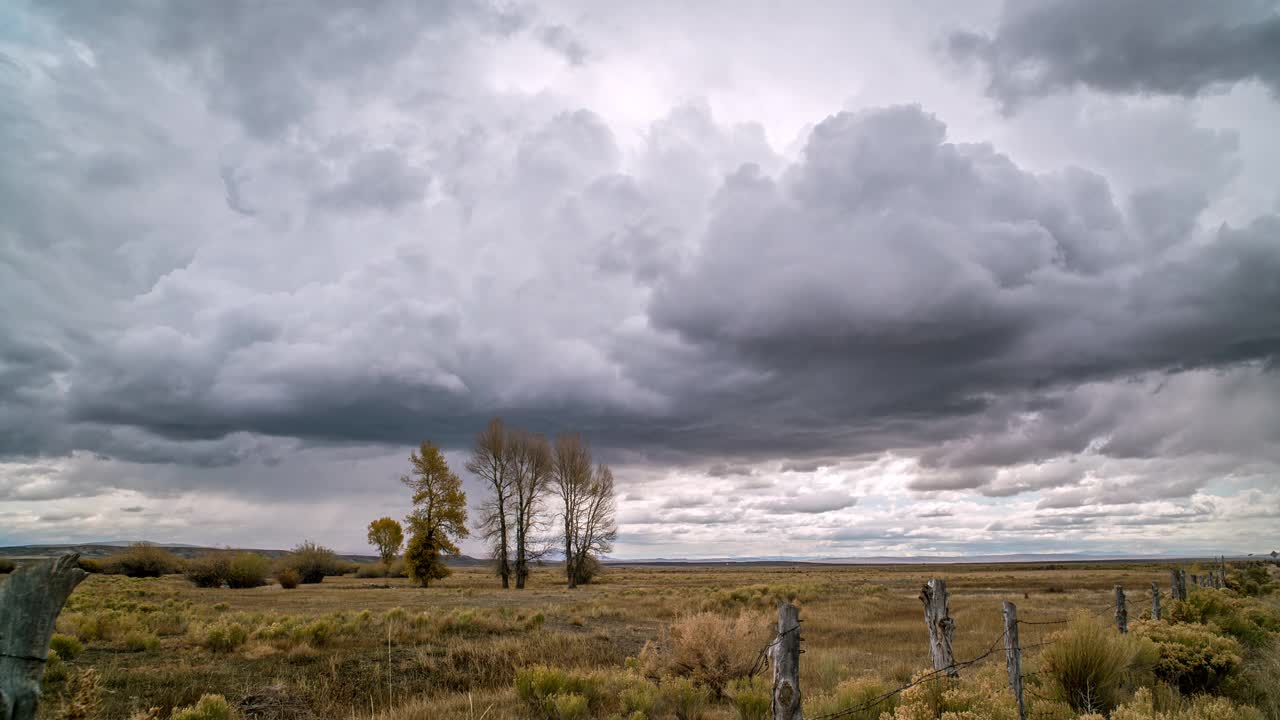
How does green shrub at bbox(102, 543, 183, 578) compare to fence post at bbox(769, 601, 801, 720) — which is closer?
fence post at bbox(769, 601, 801, 720)

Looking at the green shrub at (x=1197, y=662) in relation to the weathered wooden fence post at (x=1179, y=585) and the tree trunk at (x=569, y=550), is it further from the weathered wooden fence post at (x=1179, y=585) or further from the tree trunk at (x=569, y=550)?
the tree trunk at (x=569, y=550)

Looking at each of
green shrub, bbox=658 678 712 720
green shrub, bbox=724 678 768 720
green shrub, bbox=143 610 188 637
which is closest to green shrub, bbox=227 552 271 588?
green shrub, bbox=143 610 188 637

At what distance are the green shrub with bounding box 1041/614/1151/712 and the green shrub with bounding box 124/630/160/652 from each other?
16.5 meters

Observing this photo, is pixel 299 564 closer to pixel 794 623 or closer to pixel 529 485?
pixel 529 485

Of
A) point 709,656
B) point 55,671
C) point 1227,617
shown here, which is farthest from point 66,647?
point 1227,617

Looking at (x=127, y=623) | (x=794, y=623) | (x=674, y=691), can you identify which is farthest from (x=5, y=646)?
(x=127, y=623)

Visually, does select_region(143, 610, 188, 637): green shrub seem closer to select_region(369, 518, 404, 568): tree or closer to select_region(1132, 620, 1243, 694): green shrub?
select_region(1132, 620, 1243, 694): green shrub

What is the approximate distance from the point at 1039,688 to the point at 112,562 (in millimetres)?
70001

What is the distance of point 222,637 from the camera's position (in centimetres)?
1429

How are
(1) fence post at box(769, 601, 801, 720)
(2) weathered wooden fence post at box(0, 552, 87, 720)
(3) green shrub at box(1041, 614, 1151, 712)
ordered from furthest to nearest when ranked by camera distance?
(3) green shrub at box(1041, 614, 1151, 712)
(1) fence post at box(769, 601, 801, 720)
(2) weathered wooden fence post at box(0, 552, 87, 720)

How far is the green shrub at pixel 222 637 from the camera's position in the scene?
14.2 metres

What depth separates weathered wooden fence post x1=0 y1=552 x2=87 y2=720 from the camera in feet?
10.3

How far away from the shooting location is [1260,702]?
10.2 m

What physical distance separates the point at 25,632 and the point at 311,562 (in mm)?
66458
